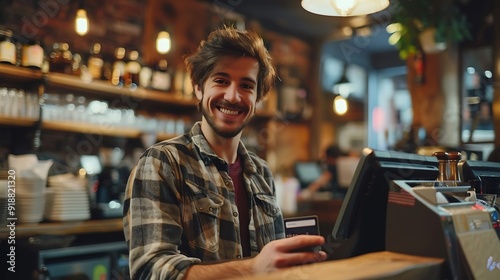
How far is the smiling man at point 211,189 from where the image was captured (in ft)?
4.60

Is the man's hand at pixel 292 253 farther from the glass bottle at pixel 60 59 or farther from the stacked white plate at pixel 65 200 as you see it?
the glass bottle at pixel 60 59

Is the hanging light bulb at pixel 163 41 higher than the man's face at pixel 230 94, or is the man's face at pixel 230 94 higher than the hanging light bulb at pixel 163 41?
the hanging light bulb at pixel 163 41

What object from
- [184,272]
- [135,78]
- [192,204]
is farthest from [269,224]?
[135,78]

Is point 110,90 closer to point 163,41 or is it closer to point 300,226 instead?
point 163,41

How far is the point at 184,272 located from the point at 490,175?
3.58 ft

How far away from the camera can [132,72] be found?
4070mm

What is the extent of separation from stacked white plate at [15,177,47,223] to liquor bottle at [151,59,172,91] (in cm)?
151

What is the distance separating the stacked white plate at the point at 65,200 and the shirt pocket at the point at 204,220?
6.12 ft

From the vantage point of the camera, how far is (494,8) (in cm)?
399

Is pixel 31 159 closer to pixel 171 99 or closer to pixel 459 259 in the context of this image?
pixel 171 99

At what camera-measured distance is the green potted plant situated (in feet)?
12.4

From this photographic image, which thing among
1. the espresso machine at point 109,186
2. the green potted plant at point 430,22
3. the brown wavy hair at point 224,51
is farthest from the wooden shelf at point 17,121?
the green potted plant at point 430,22

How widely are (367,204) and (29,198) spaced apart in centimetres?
234

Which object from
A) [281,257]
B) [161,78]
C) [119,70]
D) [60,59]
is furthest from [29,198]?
[281,257]
